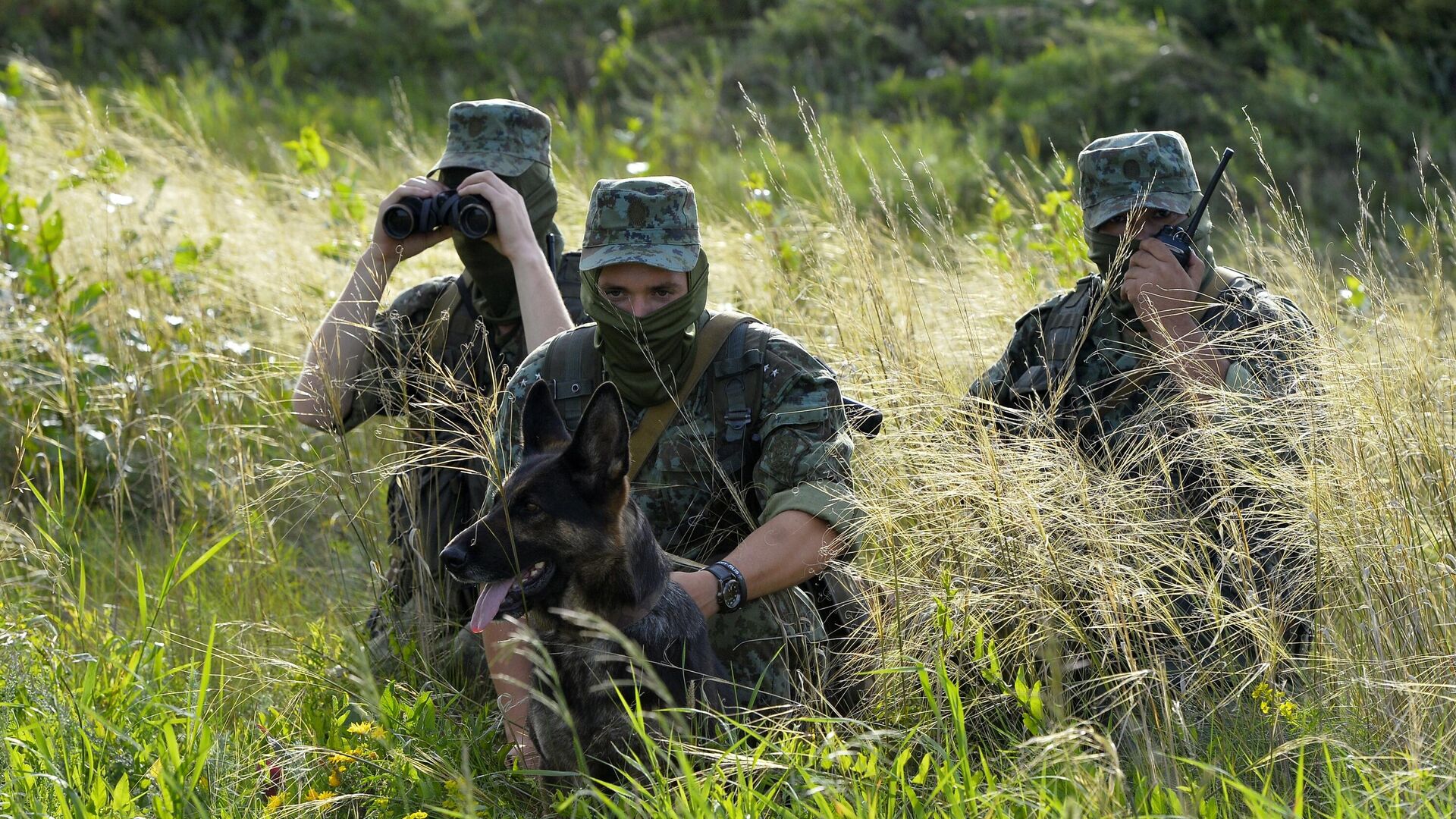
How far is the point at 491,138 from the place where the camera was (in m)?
4.37

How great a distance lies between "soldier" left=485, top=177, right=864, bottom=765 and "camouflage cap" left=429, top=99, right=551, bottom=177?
3.22 ft

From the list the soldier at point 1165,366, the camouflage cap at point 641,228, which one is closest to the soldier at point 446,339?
the camouflage cap at point 641,228

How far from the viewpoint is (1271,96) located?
1062 cm

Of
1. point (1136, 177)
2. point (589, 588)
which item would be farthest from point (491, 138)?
point (1136, 177)

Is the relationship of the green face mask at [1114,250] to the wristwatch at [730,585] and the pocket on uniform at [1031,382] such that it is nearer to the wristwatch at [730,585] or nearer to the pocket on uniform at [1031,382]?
the pocket on uniform at [1031,382]

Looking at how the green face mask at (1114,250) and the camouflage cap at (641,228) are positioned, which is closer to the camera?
the camouflage cap at (641,228)

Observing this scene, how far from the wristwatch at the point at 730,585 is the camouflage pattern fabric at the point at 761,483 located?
0.40 ft

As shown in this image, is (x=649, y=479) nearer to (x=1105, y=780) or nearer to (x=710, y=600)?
(x=710, y=600)

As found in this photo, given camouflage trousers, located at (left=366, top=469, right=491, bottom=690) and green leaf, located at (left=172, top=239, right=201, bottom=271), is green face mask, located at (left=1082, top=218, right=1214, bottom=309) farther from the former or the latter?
green leaf, located at (left=172, top=239, right=201, bottom=271)

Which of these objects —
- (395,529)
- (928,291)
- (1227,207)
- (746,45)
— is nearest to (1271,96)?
(1227,207)

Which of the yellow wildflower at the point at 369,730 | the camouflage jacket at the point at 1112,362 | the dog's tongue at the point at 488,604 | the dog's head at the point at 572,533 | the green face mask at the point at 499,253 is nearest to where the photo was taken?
the dog's tongue at the point at 488,604

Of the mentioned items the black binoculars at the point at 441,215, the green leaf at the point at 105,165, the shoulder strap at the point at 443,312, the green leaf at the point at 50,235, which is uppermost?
the green leaf at the point at 105,165

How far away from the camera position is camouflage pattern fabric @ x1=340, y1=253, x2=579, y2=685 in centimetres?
367

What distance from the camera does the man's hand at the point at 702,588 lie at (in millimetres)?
3125
